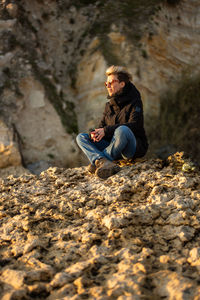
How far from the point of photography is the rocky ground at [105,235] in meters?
1.53

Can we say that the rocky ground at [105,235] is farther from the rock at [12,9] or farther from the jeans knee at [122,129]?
the rock at [12,9]

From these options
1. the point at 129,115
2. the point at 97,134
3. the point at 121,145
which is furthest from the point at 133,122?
the point at 97,134

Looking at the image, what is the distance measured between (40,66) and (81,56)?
1060mm

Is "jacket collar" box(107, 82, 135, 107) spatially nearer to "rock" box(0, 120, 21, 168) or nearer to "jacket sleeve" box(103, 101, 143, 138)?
"jacket sleeve" box(103, 101, 143, 138)

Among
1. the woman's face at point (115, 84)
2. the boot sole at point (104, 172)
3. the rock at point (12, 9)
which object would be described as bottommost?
the boot sole at point (104, 172)

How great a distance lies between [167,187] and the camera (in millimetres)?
2408

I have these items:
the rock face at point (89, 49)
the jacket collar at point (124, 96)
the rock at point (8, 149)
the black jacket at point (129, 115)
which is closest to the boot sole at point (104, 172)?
the black jacket at point (129, 115)

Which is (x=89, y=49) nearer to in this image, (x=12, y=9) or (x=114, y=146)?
(x=12, y=9)

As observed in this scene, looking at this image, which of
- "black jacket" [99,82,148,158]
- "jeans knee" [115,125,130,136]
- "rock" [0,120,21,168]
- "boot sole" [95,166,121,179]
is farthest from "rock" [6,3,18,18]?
"boot sole" [95,166,121,179]

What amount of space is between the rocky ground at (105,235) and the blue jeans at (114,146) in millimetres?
155

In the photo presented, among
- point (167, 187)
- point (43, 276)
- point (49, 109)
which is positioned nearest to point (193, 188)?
point (167, 187)

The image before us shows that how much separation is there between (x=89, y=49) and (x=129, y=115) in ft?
17.1

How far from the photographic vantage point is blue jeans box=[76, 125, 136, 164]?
2.79 metres

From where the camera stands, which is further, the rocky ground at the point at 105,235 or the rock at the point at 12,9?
the rock at the point at 12,9
